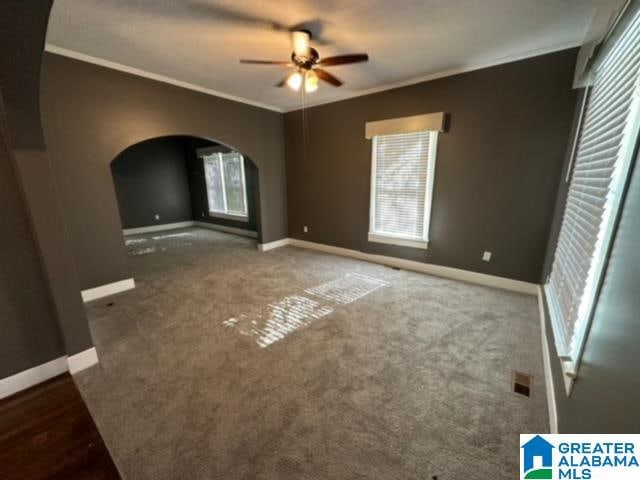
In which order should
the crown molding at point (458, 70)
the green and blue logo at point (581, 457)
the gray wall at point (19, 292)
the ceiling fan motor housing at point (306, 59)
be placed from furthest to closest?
1. the crown molding at point (458, 70)
2. the ceiling fan motor housing at point (306, 59)
3. the gray wall at point (19, 292)
4. the green and blue logo at point (581, 457)

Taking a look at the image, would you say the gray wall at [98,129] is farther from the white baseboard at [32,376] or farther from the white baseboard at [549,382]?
the white baseboard at [549,382]

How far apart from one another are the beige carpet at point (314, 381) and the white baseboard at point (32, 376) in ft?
0.60

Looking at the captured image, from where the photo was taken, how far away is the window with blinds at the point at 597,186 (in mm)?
1154

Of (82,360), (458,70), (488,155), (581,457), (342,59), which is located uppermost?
(458,70)

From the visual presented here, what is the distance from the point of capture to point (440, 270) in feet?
11.7

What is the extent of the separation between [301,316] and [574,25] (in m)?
3.45

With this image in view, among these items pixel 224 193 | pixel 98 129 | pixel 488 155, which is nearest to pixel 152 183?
pixel 224 193

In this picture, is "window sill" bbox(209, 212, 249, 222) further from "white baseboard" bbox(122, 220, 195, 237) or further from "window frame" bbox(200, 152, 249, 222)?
"white baseboard" bbox(122, 220, 195, 237)

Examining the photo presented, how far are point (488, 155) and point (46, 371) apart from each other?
4.49 metres

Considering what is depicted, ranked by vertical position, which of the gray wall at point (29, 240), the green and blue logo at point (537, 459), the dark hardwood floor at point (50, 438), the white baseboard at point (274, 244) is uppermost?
the gray wall at point (29, 240)

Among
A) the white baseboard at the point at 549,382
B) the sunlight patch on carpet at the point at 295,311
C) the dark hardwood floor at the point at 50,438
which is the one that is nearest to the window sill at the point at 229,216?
the sunlight patch on carpet at the point at 295,311

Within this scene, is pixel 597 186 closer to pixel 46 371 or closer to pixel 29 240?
pixel 29 240

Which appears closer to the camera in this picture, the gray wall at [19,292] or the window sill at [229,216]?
the gray wall at [19,292]

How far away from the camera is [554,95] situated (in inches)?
101
